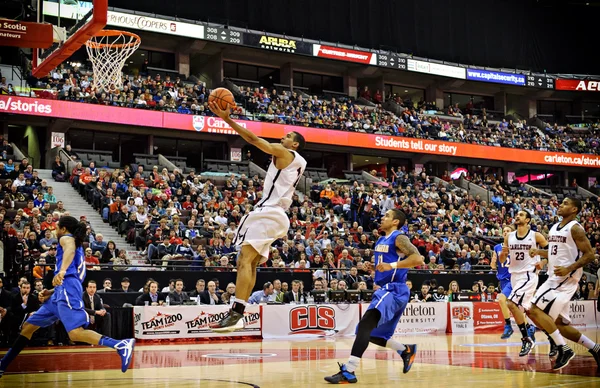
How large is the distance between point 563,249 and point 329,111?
3072 centimetres

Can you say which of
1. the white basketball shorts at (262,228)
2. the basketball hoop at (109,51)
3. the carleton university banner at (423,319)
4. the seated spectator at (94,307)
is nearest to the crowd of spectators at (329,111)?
the basketball hoop at (109,51)

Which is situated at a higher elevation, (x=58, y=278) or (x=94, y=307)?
(x=58, y=278)

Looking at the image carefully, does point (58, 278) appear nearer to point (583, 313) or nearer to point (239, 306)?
point (239, 306)

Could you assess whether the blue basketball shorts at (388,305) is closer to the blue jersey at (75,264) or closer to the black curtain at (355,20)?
the blue jersey at (75,264)

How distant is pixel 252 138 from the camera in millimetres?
7543

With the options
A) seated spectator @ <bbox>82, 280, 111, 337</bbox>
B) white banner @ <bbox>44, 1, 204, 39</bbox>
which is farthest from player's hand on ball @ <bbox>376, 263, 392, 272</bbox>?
white banner @ <bbox>44, 1, 204, 39</bbox>

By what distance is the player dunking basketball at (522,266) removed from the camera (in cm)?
1184

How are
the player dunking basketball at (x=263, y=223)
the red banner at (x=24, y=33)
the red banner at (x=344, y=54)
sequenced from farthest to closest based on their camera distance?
1. the red banner at (x=344, y=54)
2. the red banner at (x=24, y=33)
3. the player dunking basketball at (x=263, y=223)

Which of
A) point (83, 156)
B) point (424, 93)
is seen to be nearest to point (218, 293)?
point (83, 156)

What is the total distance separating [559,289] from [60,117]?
25.0m

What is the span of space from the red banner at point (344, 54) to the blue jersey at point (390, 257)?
3326 cm

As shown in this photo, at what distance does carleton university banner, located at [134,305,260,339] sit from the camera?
1581cm

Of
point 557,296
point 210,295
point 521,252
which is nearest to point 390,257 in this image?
point 557,296

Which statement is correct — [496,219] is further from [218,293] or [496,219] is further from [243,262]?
[243,262]
